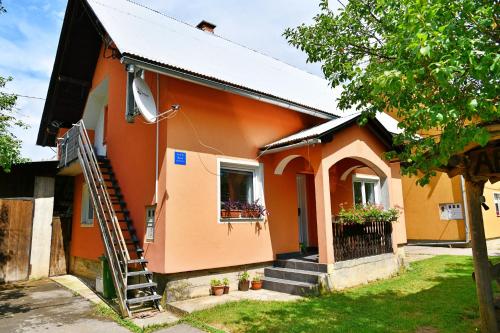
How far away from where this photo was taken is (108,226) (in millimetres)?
7742

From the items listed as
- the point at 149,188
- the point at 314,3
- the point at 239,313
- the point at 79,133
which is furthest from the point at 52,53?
the point at 239,313

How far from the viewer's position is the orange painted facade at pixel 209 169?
7520 mm

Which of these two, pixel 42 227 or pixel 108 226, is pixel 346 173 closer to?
pixel 108 226

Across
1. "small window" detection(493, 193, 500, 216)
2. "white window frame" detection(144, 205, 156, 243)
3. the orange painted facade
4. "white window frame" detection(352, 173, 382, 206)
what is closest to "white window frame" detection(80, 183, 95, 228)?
the orange painted facade

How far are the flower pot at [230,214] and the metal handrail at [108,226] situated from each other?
2268 mm

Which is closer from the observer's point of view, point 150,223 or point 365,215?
point 150,223

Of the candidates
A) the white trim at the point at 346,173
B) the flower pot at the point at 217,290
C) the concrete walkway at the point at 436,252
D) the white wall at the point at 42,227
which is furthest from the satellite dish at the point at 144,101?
the concrete walkway at the point at 436,252

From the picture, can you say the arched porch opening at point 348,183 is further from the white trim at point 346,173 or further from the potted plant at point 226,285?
the potted plant at point 226,285

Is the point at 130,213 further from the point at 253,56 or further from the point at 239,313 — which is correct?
the point at 253,56

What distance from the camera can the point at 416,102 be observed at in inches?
159

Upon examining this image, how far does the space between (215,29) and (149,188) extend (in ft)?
29.8

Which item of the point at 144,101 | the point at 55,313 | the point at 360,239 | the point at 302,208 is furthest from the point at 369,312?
the point at 55,313

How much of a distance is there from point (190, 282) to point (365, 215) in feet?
15.3

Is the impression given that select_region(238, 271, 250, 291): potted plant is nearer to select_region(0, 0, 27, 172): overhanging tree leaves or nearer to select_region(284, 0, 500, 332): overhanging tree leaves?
select_region(284, 0, 500, 332): overhanging tree leaves
